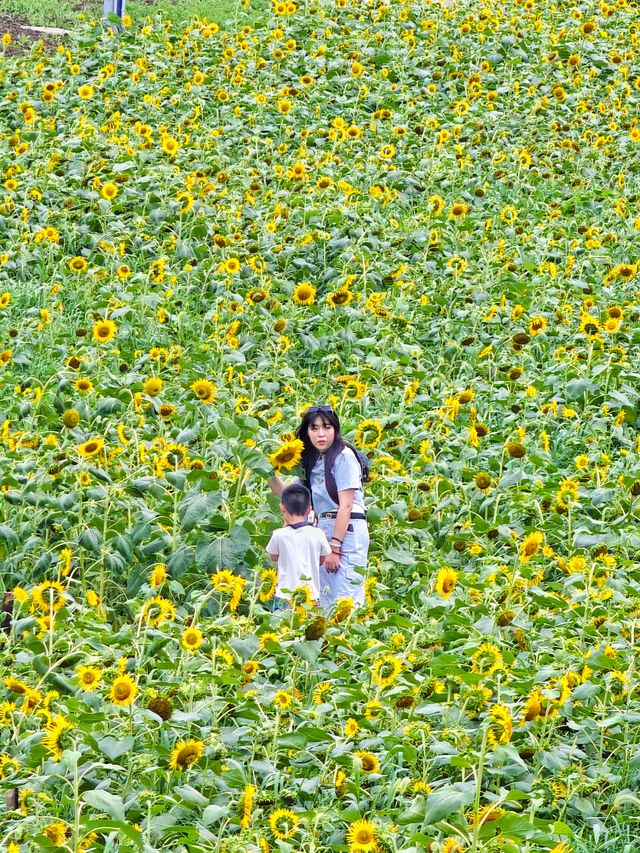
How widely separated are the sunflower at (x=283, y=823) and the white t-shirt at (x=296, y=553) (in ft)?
5.44

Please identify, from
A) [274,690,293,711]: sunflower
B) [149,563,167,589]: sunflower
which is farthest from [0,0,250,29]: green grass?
[274,690,293,711]: sunflower

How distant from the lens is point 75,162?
9.79m

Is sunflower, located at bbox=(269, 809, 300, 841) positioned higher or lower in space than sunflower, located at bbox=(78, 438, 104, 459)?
lower

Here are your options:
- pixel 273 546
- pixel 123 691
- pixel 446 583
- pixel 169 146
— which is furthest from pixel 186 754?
pixel 169 146

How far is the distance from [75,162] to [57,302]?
7.43 ft

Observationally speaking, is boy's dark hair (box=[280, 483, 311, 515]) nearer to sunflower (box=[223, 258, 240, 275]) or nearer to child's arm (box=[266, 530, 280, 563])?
child's arm (box=[266, 530, 280, 563])

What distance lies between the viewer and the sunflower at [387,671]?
4.20 m

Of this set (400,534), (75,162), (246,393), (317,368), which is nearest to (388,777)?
(400,534)

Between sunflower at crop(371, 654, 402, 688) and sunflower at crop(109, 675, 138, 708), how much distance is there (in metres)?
0.84

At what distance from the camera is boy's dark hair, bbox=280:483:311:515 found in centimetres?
525

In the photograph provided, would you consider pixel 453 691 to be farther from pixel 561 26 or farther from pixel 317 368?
pixel 561 26

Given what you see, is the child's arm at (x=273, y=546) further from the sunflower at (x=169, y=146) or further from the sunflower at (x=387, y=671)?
the sunflower at (x=169, y=146)

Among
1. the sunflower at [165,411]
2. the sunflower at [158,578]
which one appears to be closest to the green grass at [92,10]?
the sunflower at [165,411]

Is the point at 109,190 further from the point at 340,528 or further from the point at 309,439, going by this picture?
the point at 340,528
